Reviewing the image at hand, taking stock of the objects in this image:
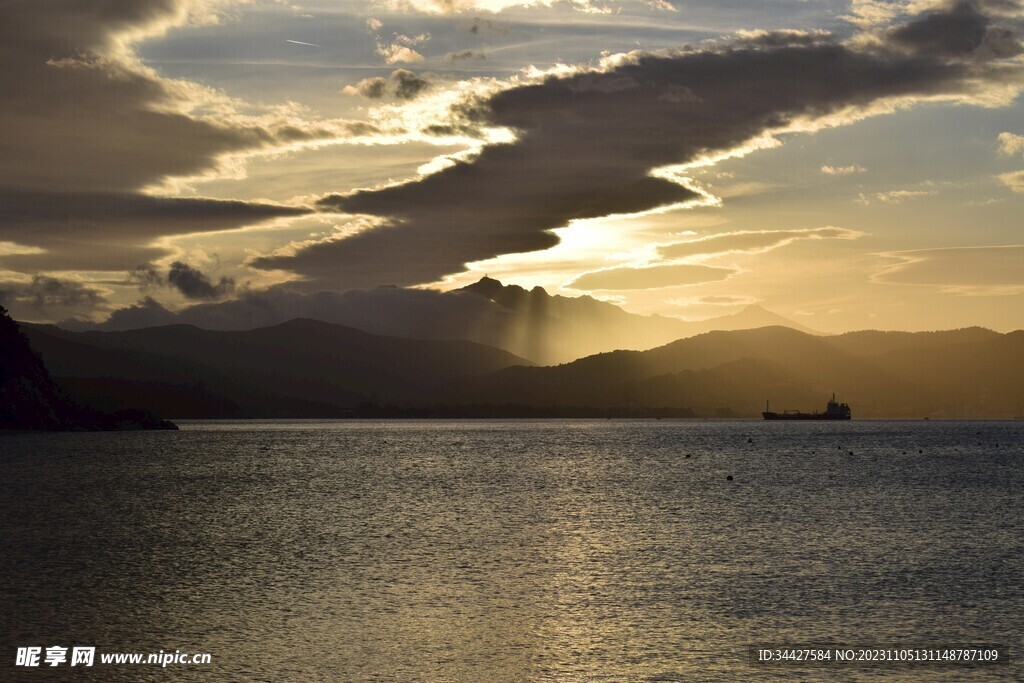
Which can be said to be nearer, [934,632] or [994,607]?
[934,632]

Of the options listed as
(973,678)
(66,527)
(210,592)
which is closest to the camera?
(973,678)

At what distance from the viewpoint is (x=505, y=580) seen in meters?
46.5

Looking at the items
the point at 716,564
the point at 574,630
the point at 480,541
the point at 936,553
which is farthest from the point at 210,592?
the point at 936,553

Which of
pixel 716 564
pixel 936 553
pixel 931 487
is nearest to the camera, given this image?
pixel 716 564

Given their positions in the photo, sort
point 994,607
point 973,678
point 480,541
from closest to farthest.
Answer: point 973,678 → point 994,607 → point 480,541

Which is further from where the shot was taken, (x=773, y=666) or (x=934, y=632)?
(x=934, y=632)

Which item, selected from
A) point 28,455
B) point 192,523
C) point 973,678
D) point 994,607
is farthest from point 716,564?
point 28,455

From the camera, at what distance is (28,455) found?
17538 cm

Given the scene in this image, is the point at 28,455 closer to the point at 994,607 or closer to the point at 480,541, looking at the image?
the point at 480,541

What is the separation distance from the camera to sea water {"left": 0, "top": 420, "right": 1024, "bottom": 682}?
31672 mm

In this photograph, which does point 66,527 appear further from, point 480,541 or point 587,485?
point 587,485

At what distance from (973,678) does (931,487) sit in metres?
89.9

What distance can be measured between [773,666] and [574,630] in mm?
7849

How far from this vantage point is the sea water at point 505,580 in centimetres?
3167
